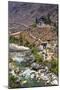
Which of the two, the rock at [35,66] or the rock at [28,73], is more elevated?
the rock at [35,66]

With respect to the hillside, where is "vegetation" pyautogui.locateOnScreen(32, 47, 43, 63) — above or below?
below

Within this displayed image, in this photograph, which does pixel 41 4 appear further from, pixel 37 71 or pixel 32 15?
pixel 37 71

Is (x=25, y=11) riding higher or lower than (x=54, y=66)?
higher

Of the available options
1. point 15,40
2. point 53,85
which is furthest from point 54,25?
point 53,85

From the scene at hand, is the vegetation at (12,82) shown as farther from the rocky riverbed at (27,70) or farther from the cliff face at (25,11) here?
the cliff face at (25,11)

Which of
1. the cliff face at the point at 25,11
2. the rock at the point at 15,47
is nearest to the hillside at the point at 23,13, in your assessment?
the cliff face at the point at 25,11

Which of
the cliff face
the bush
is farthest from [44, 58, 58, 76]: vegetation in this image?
the cliff face

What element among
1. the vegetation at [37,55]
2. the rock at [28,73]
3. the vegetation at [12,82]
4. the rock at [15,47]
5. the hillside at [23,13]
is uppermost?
the hillside at [23,13]

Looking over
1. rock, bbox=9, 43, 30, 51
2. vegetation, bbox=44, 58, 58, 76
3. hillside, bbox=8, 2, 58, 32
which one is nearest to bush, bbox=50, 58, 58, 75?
vegetation, bbox=44, 58, 58, 76

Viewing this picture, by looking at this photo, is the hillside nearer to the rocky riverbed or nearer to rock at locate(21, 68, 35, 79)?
the rocky riverbed

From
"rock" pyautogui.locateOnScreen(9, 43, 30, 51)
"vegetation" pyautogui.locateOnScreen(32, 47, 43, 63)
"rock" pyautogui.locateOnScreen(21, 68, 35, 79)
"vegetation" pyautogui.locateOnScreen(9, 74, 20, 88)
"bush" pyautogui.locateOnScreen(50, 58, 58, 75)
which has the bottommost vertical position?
"vegetation" pyautogui.locateOnScreen(9, 74, 20, 88)

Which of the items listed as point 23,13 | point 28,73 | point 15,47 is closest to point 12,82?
point 28,73

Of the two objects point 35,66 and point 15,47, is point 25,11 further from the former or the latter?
point 35,66
